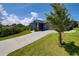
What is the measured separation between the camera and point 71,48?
4.89 m

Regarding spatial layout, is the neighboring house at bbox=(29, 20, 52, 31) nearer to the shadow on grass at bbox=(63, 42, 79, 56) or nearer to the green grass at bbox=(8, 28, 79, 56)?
the green grass at bbox=(8, 28, 79, 56)

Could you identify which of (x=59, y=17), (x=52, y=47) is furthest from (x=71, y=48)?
(x=59, y=17)

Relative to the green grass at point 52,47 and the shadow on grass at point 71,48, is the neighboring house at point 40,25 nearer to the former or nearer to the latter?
the green grass at point 52,47

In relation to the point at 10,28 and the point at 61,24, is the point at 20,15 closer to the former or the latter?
the point at 10,28

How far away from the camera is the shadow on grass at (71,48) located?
4.85m

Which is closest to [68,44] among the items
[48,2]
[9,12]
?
[48,2]

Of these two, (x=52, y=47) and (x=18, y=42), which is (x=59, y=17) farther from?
(x=18, y=42)

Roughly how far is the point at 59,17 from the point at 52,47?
1.63 feet

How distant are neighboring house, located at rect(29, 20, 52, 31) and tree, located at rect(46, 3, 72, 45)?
9 cm

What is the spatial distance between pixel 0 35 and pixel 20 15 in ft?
1.48

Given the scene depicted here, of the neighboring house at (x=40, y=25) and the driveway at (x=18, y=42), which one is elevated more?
→ the neighboring house at (x=40, y=25)

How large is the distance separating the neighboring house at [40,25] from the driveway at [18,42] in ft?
0.22

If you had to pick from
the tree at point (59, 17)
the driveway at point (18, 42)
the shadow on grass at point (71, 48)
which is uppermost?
the tree at point (59, 17)

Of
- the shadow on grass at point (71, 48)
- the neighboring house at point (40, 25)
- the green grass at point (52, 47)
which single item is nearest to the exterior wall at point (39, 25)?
the neighboring house at point (40, 25)
